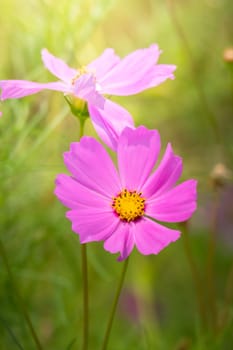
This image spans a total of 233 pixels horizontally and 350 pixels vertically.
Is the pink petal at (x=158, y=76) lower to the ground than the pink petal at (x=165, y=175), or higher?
higher

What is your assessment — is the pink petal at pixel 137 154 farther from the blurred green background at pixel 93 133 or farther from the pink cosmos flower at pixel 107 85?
the blurred green background at pixel 93 133

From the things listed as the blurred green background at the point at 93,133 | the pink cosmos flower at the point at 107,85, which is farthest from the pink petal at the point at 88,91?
the blurred green background at the point at 93,133

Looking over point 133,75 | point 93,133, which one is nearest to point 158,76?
point 133,75

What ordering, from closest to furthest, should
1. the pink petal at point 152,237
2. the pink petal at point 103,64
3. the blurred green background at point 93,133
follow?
the pink petal at point 152,237 → the pink petal at point 103,64 → the blurred green background at point 93,133

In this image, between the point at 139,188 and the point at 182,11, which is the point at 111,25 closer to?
the point at 182,11

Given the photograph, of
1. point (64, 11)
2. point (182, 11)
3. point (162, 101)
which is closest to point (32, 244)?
point (64, 11)

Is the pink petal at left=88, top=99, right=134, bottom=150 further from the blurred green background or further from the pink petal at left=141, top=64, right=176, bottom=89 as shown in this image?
the blurred green background

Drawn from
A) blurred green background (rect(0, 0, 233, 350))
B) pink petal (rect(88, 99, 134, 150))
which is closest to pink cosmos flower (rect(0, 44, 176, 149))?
pink petal (rect(88, 99, 134, 150))
